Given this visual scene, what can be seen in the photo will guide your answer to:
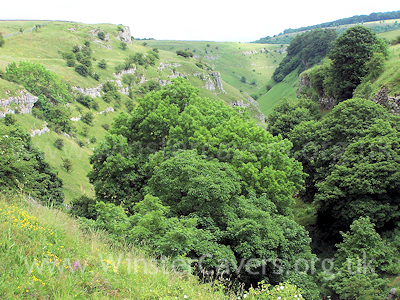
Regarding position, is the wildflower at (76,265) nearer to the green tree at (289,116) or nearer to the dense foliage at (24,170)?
the dense foliage at (24,170)

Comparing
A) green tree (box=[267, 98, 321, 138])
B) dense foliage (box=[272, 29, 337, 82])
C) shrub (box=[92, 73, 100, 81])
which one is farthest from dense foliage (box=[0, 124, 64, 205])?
dense foliage (box=[272, 29, 337, 82])

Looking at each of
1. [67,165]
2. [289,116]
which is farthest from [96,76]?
[289,116]

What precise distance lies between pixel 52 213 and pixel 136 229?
15.8 ft

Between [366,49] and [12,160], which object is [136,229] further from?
[366,49]

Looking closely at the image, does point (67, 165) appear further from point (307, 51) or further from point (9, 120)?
point (307, 51)

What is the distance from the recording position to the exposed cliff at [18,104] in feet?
229

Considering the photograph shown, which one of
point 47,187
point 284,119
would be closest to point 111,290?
point 47,187

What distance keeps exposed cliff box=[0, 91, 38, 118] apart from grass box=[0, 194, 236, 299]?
70.8 meters

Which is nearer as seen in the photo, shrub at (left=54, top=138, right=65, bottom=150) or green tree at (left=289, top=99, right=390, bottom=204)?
green tree at (left=289, top=99, right=390, bottom=204)

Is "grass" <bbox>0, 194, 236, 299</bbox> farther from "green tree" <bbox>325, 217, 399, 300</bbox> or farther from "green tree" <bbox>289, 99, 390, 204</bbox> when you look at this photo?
"green tree" <bbox>289, 99, 390, 204</bbox>

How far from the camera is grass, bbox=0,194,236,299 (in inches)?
271

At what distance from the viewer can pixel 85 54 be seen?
156500 mm

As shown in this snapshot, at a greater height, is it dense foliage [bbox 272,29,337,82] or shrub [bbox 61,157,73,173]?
dense foliage [bbox 272,29,337,82]

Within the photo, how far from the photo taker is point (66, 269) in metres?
7.68
